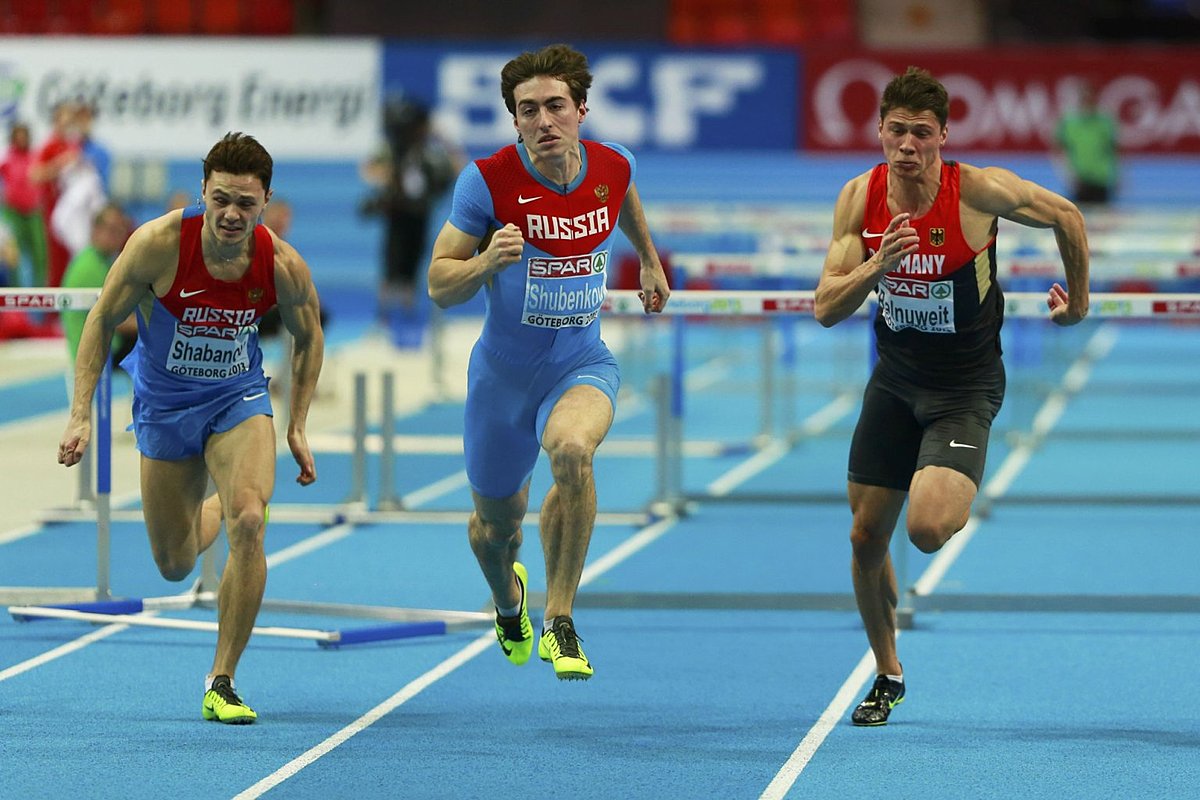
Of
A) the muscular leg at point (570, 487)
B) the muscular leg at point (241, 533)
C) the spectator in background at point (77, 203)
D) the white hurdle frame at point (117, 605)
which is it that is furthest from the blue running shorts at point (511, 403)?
the spectator in background at point (77, 203)

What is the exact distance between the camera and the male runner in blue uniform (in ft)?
21.0

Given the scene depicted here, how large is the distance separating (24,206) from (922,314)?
54.2 ft

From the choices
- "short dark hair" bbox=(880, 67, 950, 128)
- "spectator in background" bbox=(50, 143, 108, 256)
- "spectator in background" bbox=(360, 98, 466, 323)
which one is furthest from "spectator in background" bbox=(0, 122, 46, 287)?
"short dark hair" bbox=(880, 67, 950, 128)

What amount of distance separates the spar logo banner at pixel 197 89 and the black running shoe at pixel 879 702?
1970 cm

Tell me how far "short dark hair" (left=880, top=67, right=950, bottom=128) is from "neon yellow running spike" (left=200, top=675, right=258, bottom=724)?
111 inches

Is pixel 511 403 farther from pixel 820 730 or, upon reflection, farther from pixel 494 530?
pixel 820 730

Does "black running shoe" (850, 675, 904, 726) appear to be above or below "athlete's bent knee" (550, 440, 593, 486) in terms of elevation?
below

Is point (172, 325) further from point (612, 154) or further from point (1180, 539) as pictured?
point (1180, 539)

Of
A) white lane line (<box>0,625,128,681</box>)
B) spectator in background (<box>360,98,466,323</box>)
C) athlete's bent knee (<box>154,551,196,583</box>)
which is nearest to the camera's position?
athlete's bent knee (<box>154,551,196,583</box>)

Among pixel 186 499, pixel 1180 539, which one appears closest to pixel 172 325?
pixel 186 499

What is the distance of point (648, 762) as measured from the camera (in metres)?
6.32

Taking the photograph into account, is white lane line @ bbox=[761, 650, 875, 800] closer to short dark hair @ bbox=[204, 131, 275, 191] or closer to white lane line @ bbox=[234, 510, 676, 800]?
white lane line @ bbox=[234, 510, 676, 800]

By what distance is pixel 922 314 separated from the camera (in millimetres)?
6570

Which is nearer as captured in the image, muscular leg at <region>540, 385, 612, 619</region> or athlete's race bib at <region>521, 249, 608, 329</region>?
muscular leg at <region>540, 385, 612, 619</region>
